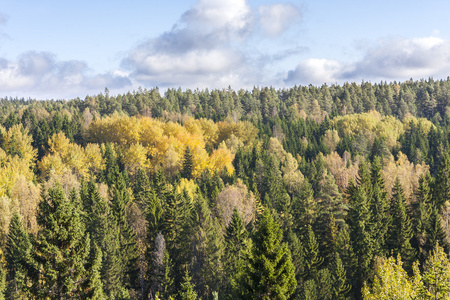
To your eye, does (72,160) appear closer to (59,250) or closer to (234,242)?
(234,242)

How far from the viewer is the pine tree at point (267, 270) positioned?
23.9m

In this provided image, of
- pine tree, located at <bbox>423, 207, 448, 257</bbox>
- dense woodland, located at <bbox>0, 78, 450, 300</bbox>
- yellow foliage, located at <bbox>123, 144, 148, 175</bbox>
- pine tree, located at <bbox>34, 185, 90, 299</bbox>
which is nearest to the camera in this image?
pine tree, located at <bbox>34, 185, 90, 299</bbox>

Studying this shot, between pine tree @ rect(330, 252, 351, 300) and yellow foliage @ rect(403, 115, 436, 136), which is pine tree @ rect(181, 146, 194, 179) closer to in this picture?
pine tree @ rect(330, 252, 351, 300)

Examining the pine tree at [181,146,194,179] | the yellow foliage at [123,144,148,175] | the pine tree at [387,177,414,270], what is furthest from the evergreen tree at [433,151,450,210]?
the yellow foliage at [123,144,148,175]

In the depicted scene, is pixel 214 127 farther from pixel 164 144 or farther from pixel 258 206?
pixel 258 206

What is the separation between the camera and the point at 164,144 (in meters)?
118

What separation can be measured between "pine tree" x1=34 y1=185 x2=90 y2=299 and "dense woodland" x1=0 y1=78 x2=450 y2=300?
64 millimetres

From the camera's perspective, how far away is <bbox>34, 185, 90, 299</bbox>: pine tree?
2130 centimetres

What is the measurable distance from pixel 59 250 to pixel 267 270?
12.2 metres

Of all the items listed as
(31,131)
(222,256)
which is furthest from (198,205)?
(31,131)

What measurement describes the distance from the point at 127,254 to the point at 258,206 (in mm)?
25867

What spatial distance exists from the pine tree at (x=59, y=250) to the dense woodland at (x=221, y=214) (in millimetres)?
64

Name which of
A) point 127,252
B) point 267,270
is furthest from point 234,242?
point 267,270

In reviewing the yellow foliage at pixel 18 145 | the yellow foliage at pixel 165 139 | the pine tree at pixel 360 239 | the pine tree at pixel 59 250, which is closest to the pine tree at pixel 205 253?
the pine tree at pixel 360 239
